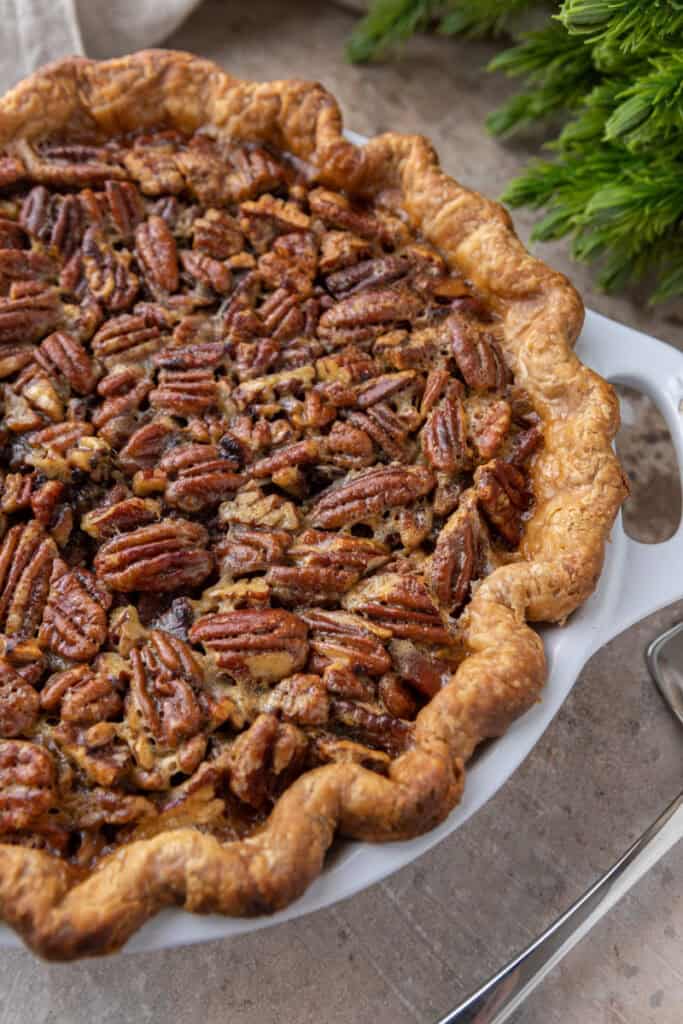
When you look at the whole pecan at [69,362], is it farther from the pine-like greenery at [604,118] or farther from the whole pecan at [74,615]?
the pine-like greenery at [604,118]

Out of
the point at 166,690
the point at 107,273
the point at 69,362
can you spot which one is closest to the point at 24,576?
the point at 166,690

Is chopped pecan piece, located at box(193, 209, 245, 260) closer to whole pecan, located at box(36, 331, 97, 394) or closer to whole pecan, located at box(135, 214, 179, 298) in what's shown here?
whole pecan, located at box(135, 214, 179, 298)

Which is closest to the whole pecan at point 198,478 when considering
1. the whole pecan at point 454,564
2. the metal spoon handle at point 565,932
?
the whole pecan at point 454,564

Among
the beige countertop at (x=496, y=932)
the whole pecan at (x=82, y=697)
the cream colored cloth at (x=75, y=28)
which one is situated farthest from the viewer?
the cream colored cloth at (x=75, y=28)

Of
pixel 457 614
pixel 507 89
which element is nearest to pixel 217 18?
pixel 507 89

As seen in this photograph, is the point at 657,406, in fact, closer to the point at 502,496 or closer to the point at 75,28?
the point at 502,496
